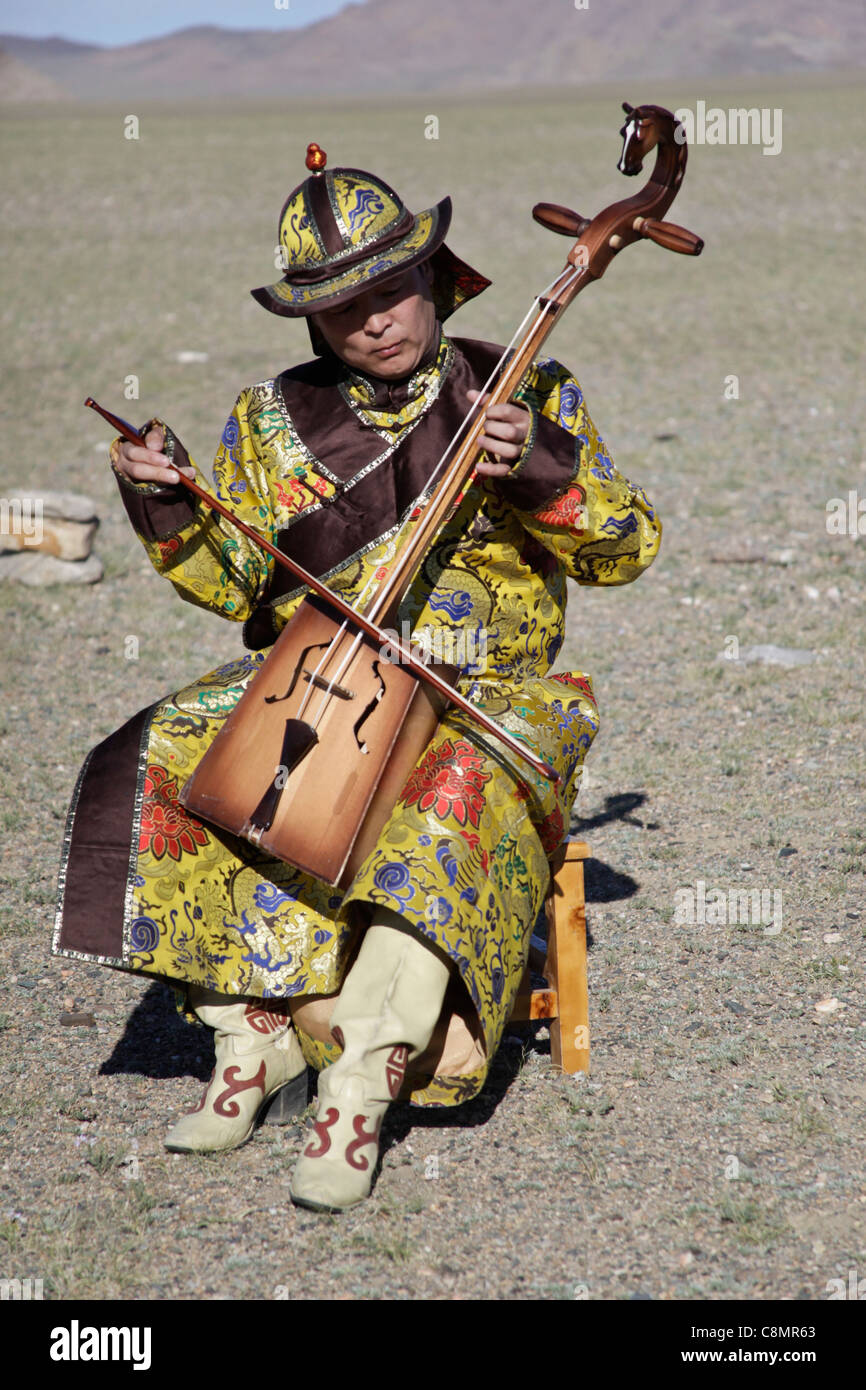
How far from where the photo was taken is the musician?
8.98ft

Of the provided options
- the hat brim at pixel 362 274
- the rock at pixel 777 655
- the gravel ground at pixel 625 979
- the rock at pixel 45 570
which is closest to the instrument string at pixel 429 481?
the hat brim at pixel 362 274

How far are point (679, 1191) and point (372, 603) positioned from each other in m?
1.32

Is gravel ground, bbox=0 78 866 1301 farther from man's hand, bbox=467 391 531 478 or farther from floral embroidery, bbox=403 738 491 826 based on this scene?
man's hand, bbox=467 391 531 478

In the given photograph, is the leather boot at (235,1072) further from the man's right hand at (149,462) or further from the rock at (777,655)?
the rock at (777,655)

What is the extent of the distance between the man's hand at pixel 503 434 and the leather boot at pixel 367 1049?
0.93 meters

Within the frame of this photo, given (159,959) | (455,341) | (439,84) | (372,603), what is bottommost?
(159,959)

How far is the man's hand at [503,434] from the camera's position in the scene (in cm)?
285

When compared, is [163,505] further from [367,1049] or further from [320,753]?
[367,1049]

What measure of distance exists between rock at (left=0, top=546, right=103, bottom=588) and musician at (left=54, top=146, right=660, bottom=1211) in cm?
429

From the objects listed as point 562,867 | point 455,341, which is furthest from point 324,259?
point 562,867

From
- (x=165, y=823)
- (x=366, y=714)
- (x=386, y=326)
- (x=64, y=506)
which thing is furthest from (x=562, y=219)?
(x=64, y=506)

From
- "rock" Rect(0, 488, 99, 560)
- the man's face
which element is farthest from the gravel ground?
the man's face

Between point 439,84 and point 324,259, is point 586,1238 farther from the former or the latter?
point 439,84

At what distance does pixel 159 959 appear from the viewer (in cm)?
291
